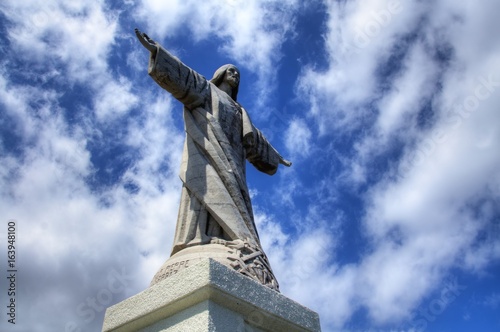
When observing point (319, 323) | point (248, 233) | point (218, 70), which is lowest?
point (319, 323)

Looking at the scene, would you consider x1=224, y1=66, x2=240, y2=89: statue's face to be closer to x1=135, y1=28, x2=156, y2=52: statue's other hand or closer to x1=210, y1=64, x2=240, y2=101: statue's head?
x1=210, y1=64, x2=240, y2=101: statue's head

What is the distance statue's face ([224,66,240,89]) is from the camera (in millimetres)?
8047

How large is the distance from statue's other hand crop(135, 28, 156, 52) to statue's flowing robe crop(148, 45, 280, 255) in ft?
0.29

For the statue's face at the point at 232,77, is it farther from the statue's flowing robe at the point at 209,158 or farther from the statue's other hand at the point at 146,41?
the statue's other hand at the point at 146,41

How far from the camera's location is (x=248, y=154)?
7.81 metres

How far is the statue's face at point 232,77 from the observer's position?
8047 mm

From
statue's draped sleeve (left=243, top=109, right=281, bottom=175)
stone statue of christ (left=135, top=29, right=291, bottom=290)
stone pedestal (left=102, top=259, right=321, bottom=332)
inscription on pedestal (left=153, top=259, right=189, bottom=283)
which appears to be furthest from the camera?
statue's draped sleeve (left=243, top=109, right=281, bottom=175)

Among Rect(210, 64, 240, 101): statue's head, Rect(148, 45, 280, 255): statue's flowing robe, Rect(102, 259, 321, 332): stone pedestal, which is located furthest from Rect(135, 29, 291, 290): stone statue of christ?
Rect(102, 259, 321, 332): stone pedestal

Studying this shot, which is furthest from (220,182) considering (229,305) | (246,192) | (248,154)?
(229,305)

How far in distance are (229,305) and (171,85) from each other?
3.45m

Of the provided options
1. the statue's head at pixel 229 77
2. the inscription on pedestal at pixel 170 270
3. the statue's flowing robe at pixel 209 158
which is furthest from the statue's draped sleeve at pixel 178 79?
the inscription on pedestal at pixel 170 270

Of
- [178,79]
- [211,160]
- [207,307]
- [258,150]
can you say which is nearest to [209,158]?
[211,160]

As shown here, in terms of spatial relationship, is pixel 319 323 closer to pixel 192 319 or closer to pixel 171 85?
pixel 192 319

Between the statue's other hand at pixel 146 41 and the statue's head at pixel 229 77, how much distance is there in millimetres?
1703
